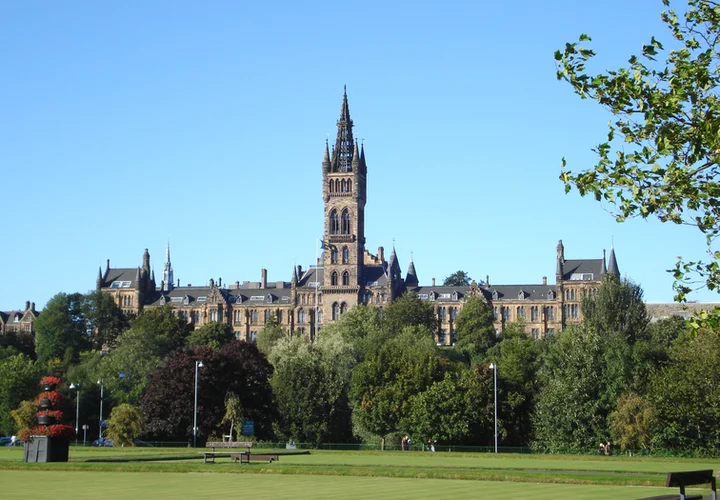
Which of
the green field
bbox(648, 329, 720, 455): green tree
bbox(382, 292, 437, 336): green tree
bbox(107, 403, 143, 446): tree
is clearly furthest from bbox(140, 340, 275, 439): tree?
bbox(382, 292, 437, 336): green tree

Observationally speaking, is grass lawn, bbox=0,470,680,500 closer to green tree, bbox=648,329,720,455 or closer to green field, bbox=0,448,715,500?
green field, bbox=0,448,715,500

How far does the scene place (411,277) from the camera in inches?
7623

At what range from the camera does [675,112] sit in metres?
22.0

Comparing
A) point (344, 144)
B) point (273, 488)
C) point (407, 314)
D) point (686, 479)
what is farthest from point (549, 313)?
point (686, 479)

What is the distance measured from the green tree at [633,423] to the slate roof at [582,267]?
11089 centimetres

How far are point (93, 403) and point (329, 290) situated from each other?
Answer: 73.1 meters

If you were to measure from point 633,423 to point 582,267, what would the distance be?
11395cm

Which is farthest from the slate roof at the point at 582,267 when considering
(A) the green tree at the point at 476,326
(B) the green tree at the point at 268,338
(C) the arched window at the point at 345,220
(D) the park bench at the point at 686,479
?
(D) the park bench at the point at 686,479

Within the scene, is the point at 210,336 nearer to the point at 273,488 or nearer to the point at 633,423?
the point at 633,423

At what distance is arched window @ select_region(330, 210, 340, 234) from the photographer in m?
172

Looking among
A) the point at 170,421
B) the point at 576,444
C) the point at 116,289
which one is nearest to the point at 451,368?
the point at 576,444

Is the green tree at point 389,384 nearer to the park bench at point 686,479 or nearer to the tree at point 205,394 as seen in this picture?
the tree at point 205,394

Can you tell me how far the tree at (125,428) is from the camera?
76125 millimetres

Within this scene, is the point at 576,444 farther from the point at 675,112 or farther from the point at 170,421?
the point at 675,112
